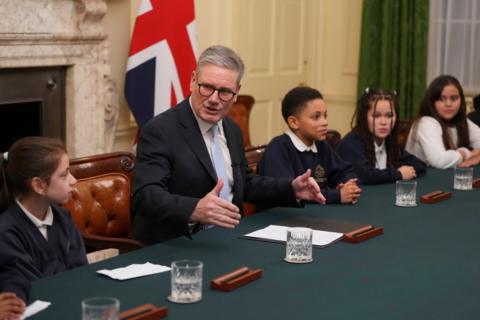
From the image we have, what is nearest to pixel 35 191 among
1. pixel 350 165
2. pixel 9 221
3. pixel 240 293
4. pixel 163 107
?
pixel 9 221

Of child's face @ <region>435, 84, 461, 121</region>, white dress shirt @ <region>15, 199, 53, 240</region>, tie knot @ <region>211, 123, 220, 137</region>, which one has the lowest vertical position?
white dress shirt @ <region>15, 199, 53, 240</region>

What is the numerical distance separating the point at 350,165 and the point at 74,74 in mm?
1905

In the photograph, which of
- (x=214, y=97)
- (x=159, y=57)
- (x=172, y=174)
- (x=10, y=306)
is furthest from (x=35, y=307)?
(x=159, y=57)

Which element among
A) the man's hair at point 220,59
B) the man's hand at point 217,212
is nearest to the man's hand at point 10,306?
the man's hand at point 217,212

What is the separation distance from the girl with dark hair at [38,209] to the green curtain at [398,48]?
4669 mm

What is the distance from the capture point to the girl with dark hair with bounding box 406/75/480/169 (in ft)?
15.6

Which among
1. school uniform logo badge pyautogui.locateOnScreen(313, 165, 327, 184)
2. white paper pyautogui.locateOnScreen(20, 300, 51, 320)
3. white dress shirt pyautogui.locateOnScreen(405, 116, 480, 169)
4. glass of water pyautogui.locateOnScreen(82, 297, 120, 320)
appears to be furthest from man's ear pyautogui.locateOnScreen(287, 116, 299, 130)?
glass of water pyautogui.locateOnScreen(82, 297, 120, 320)

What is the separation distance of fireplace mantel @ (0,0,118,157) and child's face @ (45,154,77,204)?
2022mm

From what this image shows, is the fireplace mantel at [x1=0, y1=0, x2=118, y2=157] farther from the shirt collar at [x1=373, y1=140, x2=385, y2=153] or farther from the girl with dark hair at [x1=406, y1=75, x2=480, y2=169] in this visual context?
the girl with dark hair at [x1=406, y1=75, x2=480, y2=169]

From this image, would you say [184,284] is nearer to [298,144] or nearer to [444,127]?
[298,144]

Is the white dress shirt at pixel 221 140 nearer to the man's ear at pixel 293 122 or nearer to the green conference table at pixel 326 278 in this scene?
the green conference table at pixel 326 278

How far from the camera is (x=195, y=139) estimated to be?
3.13m

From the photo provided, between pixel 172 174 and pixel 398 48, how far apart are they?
4.24m

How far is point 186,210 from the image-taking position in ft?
8.95
